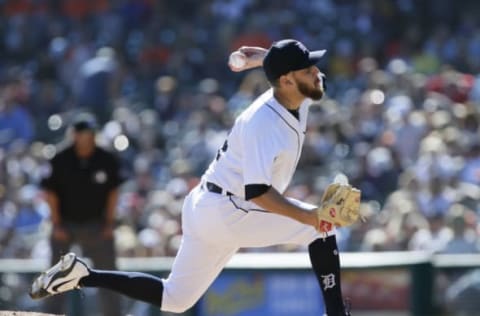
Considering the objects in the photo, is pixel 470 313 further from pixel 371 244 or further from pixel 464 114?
pixel 464 114

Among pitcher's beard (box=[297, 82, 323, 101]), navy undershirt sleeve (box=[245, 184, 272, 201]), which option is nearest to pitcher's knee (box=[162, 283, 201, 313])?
navy undershirt sleeve (box=[245, 184, 272, 201])

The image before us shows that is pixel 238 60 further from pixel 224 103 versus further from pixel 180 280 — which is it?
pixel 224 103

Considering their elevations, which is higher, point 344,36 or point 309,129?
point 344,36

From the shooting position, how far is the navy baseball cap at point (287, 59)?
660 cm

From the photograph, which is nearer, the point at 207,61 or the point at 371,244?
the point at 371,244

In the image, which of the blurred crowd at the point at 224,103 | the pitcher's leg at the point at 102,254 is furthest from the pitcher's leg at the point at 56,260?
the blurred crowd at the point at 224,103

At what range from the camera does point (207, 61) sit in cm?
1666

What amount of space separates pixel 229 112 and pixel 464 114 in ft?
9.18

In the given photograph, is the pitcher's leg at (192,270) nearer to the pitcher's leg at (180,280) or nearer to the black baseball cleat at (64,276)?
the pitcher's leg at (180,280)

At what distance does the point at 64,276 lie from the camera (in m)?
7.10

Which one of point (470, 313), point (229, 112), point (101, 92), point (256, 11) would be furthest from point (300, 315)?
point (256, 11)

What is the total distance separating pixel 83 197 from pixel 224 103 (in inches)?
178

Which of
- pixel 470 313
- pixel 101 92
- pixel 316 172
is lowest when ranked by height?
pixel 470 313

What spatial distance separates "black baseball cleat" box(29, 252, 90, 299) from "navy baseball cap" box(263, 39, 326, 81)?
4.72ft
